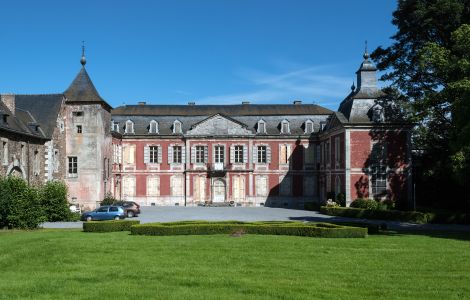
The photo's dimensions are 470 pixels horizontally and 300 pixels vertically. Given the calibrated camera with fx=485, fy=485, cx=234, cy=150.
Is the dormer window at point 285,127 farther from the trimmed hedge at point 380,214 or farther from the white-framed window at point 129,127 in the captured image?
the white-framed window at point 129,127

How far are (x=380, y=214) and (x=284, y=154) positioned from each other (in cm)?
1773

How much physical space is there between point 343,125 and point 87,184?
1973 centimetres

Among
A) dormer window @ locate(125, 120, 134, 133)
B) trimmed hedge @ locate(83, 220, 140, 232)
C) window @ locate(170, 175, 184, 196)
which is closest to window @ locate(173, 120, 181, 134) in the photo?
dormer window @ locate(125, 120, 134, 133)

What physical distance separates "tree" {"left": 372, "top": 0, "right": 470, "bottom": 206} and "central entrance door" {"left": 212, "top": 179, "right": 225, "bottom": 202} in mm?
18335

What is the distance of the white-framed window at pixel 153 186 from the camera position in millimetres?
47188

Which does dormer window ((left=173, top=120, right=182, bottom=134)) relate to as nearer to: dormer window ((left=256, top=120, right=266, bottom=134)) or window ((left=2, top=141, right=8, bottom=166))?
dormer window ((left=256, top=120, right=266, bottom=134))

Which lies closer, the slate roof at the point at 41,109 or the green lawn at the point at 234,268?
the green lawn at the point at 234,268

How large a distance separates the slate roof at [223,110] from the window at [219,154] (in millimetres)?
3796

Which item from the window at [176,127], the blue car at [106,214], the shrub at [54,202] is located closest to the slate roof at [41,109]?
the shrub at [54,202]

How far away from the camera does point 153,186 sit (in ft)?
155

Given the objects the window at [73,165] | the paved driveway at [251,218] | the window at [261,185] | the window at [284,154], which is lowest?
the paved driveway at [251,218]

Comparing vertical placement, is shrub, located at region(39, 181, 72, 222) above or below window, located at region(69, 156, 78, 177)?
below

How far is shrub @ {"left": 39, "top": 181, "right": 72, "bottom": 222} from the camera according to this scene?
28.5 m

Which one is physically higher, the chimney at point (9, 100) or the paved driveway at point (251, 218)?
the chimney at point (9, 100)
